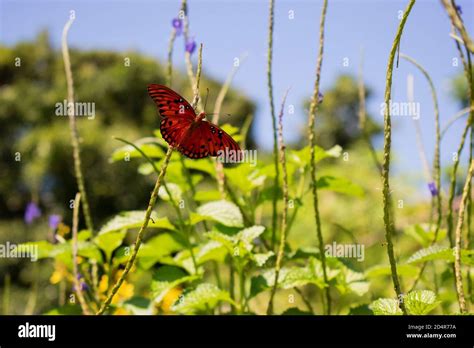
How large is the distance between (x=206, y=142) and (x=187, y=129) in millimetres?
49

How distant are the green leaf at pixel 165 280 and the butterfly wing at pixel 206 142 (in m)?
0.32

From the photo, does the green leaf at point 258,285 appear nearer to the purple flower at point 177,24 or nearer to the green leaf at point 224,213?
the green leaf at point 224,213

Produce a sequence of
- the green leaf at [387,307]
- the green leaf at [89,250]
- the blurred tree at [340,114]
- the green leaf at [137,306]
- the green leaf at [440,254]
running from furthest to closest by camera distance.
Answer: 1. the blurred tree at [340,114]
2. the green leaf at [137,306]
3. the green leaf at [89,250]
4. the green leaf at [440,254]
5. the green leaf at [387,307]

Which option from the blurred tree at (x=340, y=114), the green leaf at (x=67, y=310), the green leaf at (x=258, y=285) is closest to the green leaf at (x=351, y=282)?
the green leaf at (x=258, y=285)

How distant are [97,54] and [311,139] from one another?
1100 cm

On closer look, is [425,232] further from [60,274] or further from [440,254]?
[60,274]

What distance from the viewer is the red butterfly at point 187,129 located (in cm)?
85

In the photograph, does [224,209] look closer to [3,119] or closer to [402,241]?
[402,241]

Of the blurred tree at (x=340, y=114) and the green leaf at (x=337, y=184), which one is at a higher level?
the blurred tree at (x=340, y=114)

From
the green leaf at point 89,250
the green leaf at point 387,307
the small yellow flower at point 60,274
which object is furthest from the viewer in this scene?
the small yellow flower at point 60,274

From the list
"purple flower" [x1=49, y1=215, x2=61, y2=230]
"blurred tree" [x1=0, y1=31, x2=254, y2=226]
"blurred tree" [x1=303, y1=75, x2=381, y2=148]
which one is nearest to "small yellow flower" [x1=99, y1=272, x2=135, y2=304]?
"purple flower" [x1=49, y1=215, x2=61, y2=230]

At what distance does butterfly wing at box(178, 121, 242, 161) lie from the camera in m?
0.86

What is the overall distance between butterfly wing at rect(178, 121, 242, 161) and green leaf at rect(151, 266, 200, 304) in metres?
0.32

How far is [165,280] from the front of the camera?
1.14 metres
